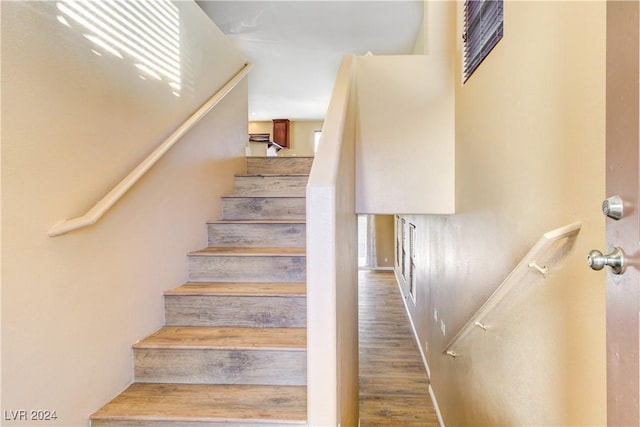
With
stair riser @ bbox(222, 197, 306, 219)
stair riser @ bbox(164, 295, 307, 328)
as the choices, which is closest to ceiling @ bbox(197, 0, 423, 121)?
stair riser @ bbox(222, 197, 306, 219)

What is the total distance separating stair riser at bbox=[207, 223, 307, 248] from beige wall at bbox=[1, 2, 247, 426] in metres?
0.35

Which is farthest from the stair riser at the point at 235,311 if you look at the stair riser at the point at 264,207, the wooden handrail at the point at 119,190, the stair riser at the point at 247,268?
the stair riser at the point at 264,207

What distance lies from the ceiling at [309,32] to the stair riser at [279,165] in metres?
1.35

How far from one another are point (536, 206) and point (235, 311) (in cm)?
154

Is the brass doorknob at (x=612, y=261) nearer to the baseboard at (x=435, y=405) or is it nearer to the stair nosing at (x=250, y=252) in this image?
the stair nosing at (x=250, y=252)

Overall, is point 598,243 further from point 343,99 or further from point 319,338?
point 343,99

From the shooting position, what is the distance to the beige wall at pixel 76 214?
3.56 ft

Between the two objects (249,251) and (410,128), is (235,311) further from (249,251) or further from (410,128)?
(410,128)

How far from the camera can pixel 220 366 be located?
1.62 metres

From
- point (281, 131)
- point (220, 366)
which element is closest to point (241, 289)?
point (220, 366)

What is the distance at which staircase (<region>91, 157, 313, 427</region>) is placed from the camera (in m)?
1.43

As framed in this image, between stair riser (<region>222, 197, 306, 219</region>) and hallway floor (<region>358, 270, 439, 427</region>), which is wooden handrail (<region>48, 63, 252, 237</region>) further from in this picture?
hallway floor (<region>358, 270, 439, 427</region>)

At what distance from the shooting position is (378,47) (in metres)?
3.97

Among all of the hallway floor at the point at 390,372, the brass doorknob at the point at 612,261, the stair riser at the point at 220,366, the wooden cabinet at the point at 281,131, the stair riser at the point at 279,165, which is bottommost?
the hallway floor at the point at 390,372
